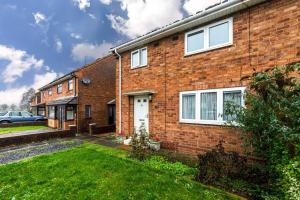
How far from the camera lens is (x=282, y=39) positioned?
6008mm

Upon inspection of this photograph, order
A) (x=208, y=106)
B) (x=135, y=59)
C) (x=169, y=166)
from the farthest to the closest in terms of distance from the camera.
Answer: (x=135, y=59), (x=208, y=106), (x=169, y=166)

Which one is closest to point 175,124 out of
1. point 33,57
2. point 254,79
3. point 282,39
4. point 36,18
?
point 254,79

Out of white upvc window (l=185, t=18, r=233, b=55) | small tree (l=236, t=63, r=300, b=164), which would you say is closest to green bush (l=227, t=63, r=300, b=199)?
small tree (l=236, t=63, r=300, b=164)

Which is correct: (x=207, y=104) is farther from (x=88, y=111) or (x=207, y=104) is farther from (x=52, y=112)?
(x=52, y=112)

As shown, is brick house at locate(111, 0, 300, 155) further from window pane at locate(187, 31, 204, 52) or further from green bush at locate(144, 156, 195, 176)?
green bush at locate(144, 156, 195, 176)

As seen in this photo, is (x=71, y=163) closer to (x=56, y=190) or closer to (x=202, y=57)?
(x=56, y=190)

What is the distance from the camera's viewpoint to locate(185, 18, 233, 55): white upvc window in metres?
7.30

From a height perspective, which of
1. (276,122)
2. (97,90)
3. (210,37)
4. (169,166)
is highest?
(210,37)

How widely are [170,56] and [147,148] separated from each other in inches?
177

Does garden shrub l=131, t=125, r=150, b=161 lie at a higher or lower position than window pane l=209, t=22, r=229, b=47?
lower

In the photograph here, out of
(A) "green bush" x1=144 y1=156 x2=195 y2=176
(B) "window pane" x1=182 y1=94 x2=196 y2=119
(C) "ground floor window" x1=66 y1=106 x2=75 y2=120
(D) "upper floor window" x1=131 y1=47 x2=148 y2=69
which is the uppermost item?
Result: (D) "upper floor window" x1=131 y1=47 x2=148 y2=69

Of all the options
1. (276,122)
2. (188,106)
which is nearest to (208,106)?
(188,106)

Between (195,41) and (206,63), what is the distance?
49.6 inches

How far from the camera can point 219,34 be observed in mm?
7594
